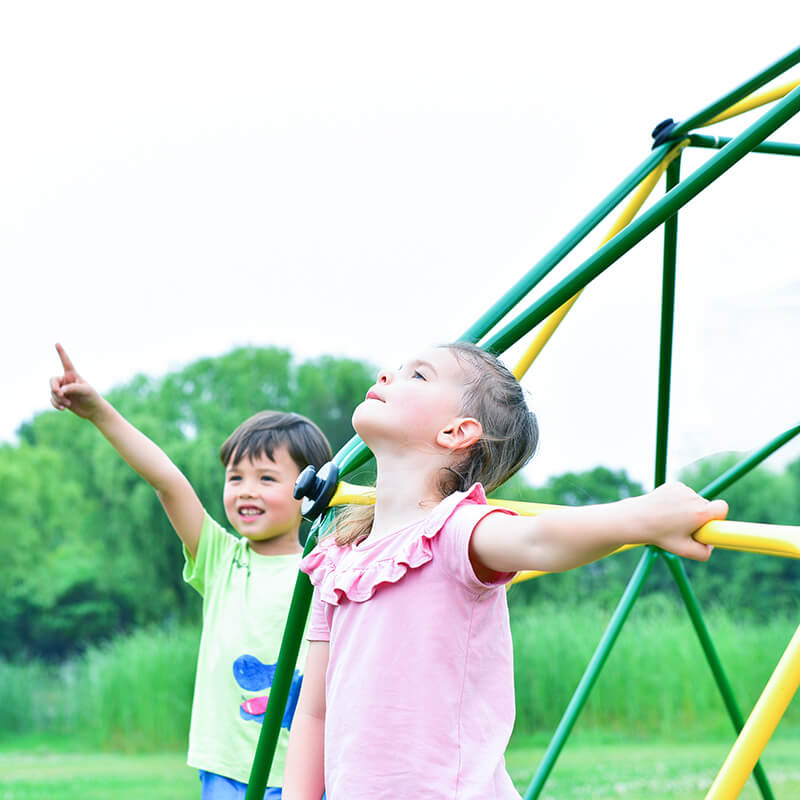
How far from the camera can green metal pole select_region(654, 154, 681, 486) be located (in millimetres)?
1497

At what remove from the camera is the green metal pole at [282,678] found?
114 cm

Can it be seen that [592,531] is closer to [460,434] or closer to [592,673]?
[460,434]

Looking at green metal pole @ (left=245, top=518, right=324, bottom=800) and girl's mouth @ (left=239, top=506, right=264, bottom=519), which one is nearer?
green metal pole @ (left=245, top=518, right=324, bottom=800)

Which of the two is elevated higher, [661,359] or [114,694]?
[661,359]

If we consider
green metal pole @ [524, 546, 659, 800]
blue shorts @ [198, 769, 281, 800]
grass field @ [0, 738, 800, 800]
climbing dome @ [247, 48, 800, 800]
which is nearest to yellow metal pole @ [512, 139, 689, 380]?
climbing dome @ [247, 48, 800, 800]

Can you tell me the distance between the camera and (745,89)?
135 cm

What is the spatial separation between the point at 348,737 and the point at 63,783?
3974 mm

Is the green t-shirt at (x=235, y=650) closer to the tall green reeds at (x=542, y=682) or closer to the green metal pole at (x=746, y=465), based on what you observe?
the green metal pole at (x=746, y=465)

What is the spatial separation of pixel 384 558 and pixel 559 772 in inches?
162

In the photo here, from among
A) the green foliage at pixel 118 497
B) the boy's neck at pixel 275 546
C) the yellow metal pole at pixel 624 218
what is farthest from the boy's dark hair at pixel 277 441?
the green foliage at pixel 118 497

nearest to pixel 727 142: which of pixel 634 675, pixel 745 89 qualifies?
pixel 745 89

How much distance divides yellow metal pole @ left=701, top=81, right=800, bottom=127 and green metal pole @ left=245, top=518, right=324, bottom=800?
33.1 inches

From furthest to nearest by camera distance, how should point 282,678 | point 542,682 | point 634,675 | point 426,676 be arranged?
point 634,675 < point 542,682 < point 282,678 < point 426,676

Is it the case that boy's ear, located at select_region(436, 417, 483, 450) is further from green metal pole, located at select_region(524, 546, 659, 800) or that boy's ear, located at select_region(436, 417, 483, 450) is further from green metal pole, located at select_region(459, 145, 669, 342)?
green metal pole, located at select_region(524, 546, 659, 800)
